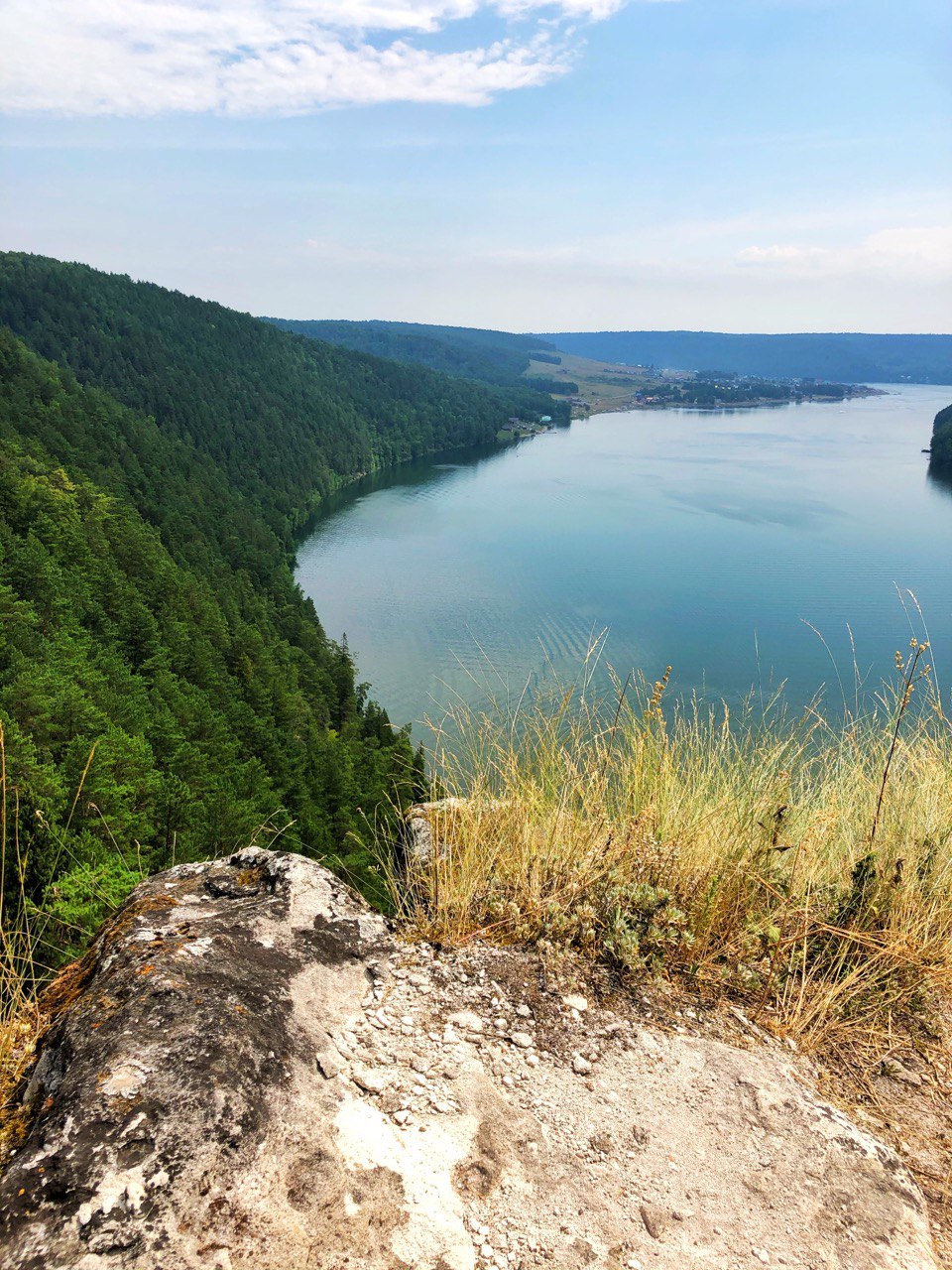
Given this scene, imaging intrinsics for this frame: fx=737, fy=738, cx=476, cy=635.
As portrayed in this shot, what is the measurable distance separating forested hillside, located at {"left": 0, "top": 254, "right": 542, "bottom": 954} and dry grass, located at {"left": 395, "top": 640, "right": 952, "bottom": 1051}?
0.61 meters

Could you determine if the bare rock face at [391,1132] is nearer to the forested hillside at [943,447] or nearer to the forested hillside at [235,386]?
the forested hillside at [235,386]

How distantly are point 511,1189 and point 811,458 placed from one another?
95.2m

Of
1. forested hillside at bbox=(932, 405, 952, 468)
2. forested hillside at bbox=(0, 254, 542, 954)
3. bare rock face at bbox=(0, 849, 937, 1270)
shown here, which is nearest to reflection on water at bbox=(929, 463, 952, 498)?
forested hillside at bbox=(932, 405, 952, 468)

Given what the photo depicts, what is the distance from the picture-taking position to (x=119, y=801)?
55.9 ft

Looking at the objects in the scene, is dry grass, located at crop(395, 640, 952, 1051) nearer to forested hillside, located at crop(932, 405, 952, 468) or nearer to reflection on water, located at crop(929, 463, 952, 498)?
reflection on water, located at crop(929, 463, 952, 498)

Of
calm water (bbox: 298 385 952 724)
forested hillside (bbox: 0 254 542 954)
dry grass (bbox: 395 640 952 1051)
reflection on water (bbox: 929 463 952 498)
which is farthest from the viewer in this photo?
reflection on water (bbox: 929 463 952 498)

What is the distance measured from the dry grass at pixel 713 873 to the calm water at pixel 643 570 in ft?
29.7

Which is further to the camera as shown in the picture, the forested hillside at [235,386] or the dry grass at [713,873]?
the forested hillside at [235,386]

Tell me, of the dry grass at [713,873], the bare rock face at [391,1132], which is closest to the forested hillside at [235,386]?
the dry grass at [713,873]

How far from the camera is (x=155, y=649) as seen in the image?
1286 inches

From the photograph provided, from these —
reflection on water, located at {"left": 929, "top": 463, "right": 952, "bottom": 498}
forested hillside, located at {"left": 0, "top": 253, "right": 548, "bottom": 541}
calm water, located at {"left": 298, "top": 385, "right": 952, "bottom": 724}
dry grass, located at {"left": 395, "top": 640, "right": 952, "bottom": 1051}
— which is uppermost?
forested hillside, located at {"left": 0, "top": 253, "right": 548, "bottom": 541}

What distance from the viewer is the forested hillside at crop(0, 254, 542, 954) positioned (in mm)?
15977

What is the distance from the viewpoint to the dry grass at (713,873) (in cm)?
257

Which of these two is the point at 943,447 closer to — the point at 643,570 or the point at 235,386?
the point at 643,570
